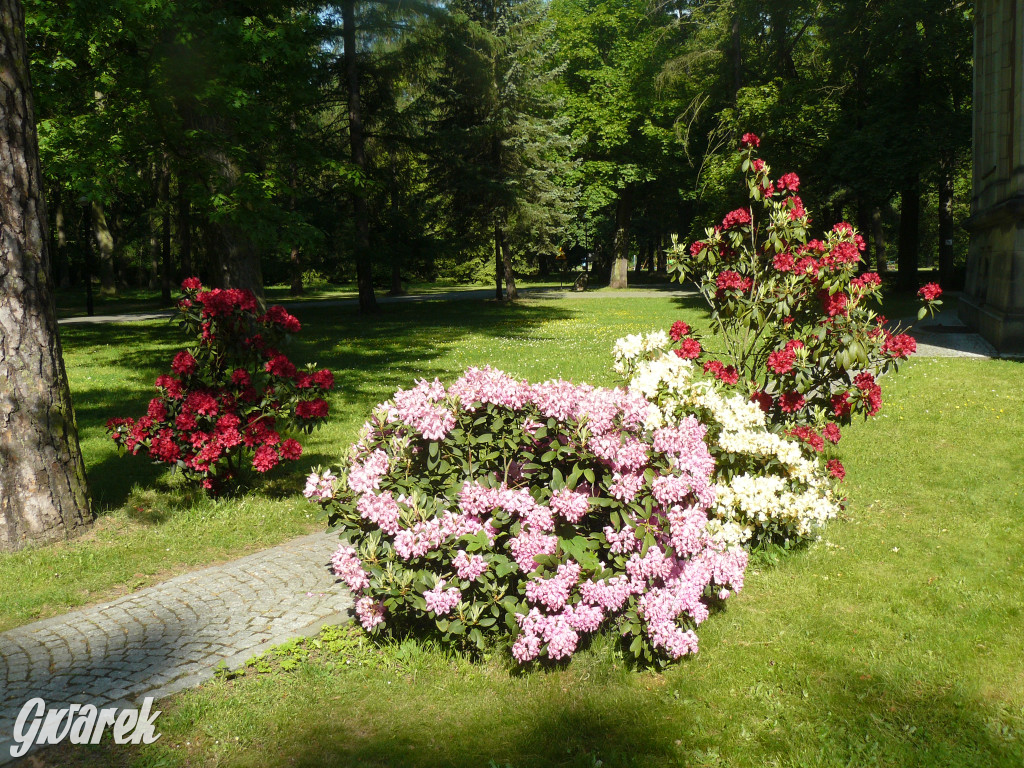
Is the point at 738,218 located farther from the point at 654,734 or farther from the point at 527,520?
the point at 654,734

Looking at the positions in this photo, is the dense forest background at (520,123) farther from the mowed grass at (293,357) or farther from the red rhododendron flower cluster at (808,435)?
the red rhododendron flower cluster at (808,435)

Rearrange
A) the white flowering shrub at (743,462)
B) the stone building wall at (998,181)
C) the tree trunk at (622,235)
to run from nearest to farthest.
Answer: the white flowering shrub at (743,462)
the stone building wall at (998,181)
the tree trunk at (622,235)

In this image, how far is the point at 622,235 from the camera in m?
39.8

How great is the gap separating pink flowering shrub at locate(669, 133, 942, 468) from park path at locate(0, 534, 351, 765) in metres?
3.36

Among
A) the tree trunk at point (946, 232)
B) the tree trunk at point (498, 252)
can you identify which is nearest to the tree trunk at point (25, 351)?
the tree trunk at point (498, 252)

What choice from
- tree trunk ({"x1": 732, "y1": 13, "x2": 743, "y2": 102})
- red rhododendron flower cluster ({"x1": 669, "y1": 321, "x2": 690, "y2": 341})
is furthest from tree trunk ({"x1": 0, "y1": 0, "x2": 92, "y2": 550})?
tree trunk ({"x1": 732, "y1": 13, "x2": 743, "y2": 102})

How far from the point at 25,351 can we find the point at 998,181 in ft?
60.4

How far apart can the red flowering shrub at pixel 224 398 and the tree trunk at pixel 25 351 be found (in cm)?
60

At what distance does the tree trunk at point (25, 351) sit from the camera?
18.5 feet

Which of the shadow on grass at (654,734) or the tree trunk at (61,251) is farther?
the tree trunk at (61,251)

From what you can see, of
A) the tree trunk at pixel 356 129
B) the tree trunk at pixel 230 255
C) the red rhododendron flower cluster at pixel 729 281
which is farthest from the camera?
the tree trunk at pixel 356 129

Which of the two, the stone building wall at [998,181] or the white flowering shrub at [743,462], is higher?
the stone building wall at [998,181]

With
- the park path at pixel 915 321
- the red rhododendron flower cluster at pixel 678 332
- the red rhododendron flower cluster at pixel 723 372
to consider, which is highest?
the red rhododendron flower cluster at pixel 678 332

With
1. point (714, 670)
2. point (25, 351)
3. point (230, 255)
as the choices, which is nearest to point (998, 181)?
point (230, 255)
